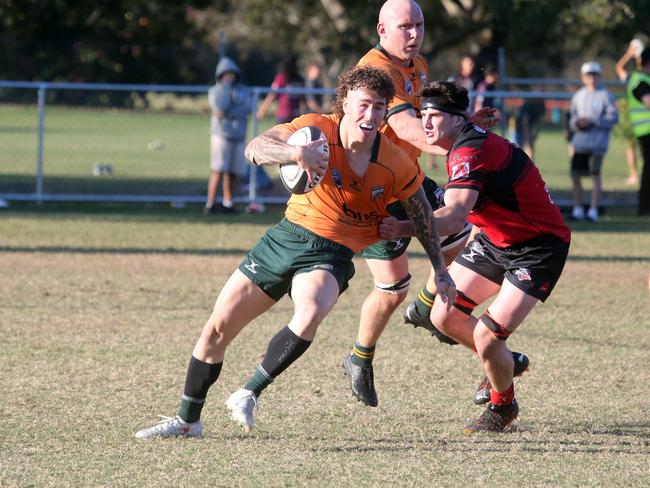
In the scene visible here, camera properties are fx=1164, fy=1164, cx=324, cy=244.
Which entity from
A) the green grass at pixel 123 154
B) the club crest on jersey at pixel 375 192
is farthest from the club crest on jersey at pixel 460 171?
the green grass at pixel 123 154

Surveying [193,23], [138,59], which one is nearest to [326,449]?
[138,59]

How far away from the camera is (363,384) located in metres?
6.68

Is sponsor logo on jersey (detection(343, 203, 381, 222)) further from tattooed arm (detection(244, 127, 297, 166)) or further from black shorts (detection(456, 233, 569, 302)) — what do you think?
black shorts (detection(456, 233, 569, 302))

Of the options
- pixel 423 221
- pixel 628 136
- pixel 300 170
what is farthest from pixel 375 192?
pixel 628 136

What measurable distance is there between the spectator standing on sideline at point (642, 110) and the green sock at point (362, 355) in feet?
28.5

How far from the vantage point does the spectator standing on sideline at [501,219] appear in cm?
604

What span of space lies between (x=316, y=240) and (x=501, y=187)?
42.2 inches

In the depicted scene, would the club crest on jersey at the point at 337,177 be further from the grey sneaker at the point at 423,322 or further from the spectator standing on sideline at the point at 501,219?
the grey sneaker at the point at 423,322

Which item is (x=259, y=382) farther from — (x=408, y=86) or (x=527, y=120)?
(x=527, y=120)

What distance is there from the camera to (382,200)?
5762 mm

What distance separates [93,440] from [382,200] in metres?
1.88

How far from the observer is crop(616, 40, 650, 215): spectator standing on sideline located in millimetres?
14477

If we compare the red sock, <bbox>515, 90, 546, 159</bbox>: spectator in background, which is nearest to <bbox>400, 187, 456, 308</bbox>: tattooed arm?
the red sock

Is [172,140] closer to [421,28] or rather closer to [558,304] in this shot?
[558,304]
